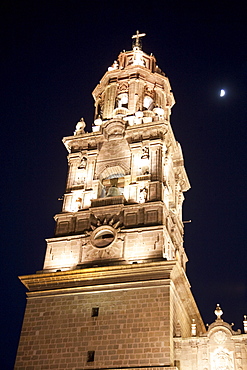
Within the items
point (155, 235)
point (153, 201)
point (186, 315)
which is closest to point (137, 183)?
point (153, 201)

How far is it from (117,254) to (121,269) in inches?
71.7

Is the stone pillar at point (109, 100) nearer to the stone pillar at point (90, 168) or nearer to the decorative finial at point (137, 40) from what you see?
the stone pillar at point (90, 168)

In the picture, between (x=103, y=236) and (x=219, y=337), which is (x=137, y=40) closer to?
(x=103, y=236)

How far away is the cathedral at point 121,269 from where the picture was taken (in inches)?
1104

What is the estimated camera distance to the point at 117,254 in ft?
105

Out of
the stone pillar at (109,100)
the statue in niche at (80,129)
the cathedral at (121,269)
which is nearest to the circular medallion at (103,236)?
the cathedral at (121,269)

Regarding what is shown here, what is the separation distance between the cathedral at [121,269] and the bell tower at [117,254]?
0.20 feet

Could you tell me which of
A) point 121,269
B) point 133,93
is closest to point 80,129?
point 133,93

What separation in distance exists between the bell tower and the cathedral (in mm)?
61

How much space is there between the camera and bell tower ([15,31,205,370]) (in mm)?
28531

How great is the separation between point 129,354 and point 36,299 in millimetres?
7089

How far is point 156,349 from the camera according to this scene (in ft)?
89.5

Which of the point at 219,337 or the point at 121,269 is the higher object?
the point at 121,269

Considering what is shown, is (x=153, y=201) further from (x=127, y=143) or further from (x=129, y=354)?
(x=129, y=354)
